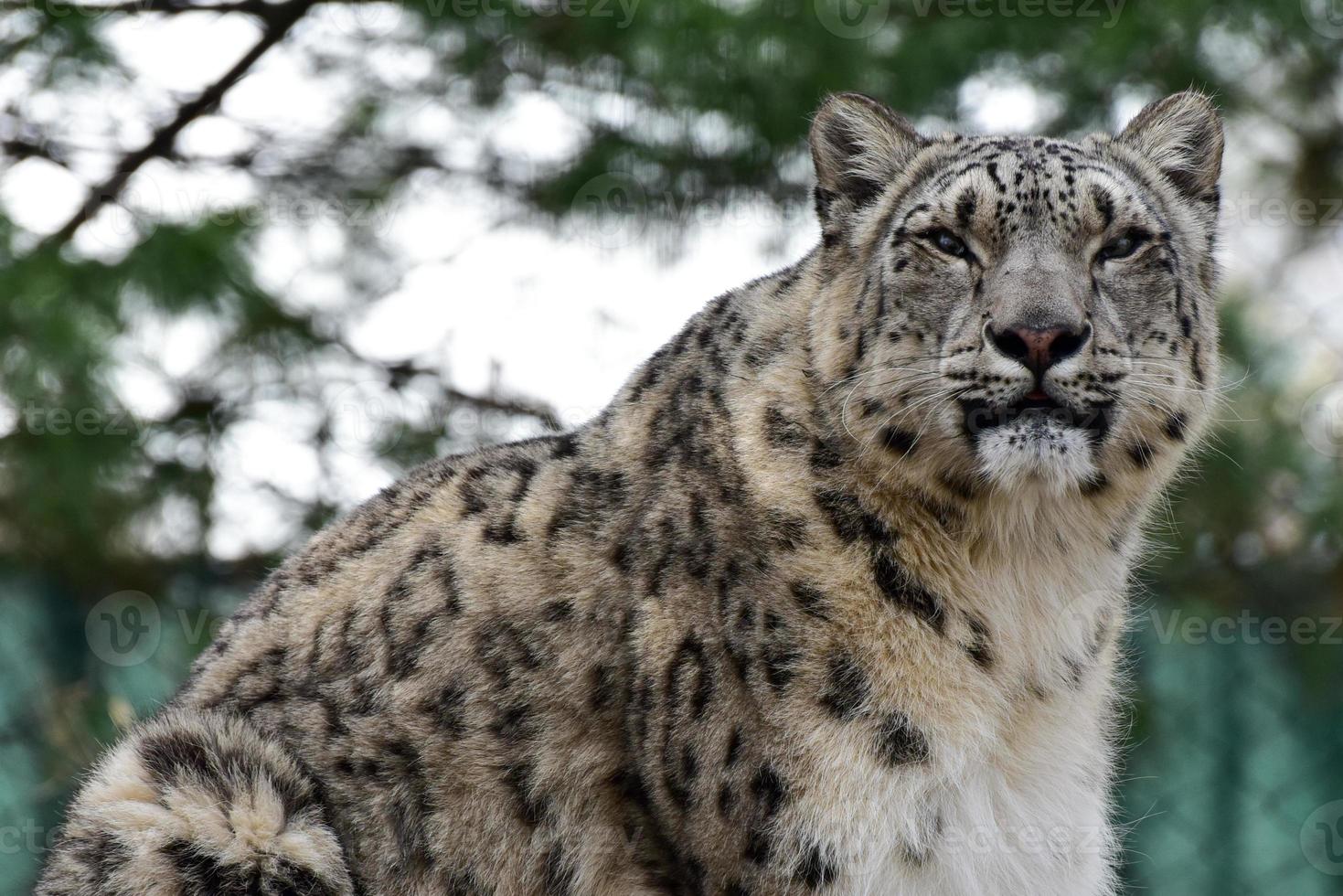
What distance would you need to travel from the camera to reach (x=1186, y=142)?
422 centimetres

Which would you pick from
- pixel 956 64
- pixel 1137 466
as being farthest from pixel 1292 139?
pixel 1137 466

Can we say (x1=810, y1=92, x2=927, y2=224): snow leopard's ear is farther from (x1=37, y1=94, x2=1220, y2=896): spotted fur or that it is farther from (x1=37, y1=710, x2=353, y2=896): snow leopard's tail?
(x1=37, y1=710, x2=353, y2=896): snow leopard's tail

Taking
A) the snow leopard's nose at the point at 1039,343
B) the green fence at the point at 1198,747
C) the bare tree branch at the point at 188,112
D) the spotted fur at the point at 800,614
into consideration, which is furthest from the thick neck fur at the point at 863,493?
the bare tree branch at the point at 188,112

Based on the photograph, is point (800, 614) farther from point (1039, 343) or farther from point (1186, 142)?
point (1186, 142)

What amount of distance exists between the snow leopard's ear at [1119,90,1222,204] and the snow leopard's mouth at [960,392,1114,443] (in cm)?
109

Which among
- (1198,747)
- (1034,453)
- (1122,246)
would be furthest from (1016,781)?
(1198,747)

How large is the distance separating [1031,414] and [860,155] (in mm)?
1091

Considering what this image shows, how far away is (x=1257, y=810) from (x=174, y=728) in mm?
5158

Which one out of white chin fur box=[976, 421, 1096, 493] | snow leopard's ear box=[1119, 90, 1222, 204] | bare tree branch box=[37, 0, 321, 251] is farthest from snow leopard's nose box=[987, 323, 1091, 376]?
bare tree branch box=[37, 0, 321, 251]

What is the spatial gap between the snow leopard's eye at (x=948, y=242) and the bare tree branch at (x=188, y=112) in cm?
427

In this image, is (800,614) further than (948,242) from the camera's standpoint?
No

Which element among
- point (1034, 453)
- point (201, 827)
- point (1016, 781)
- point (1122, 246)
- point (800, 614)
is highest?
point (1122, 246)

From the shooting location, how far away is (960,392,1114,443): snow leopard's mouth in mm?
3438

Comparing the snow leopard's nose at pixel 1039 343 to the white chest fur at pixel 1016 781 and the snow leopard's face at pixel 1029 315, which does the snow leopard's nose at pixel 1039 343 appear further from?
the white chest fur at pixel 1016 781
